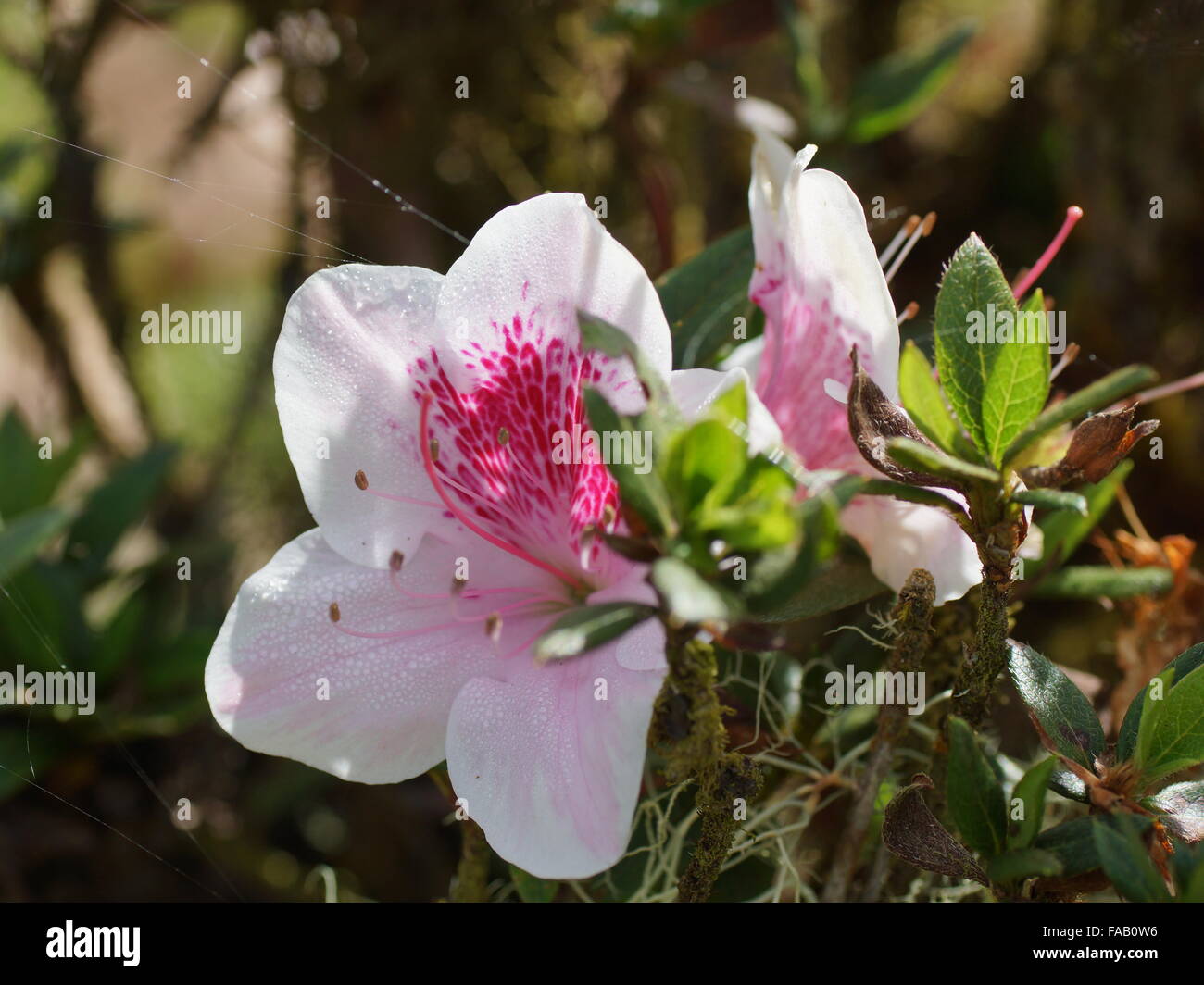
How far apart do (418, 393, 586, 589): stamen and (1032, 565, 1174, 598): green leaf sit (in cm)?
38

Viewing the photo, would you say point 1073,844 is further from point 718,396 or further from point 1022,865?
point 718,396

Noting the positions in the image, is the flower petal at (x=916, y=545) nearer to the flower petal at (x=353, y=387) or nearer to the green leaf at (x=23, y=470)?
the flower petal at (x=353, y=387)

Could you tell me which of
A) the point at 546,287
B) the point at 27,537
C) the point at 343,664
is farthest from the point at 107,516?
the point at 546,287

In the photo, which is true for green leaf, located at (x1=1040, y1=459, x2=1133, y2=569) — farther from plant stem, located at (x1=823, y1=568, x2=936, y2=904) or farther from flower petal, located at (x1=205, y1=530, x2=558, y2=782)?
flower petal, located at (x1=205, y1=530, x2=558, y2=782)

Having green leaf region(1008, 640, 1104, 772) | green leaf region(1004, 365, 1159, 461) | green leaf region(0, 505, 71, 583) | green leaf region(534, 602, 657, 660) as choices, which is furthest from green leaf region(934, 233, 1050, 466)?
green leaf region(0, 505, 71, 583)

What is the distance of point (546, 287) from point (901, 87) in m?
0.79

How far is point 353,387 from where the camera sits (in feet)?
2.29

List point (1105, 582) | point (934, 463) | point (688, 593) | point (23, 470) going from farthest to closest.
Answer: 1. point (23, 470)
2. point (1105, 582)
3. point (934, 463)
4. point (688, 593)

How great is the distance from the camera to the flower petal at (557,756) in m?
0.60

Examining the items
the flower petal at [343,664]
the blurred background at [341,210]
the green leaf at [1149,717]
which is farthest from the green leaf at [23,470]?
the green leaf at [1149,717]

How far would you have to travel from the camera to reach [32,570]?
1.13m
